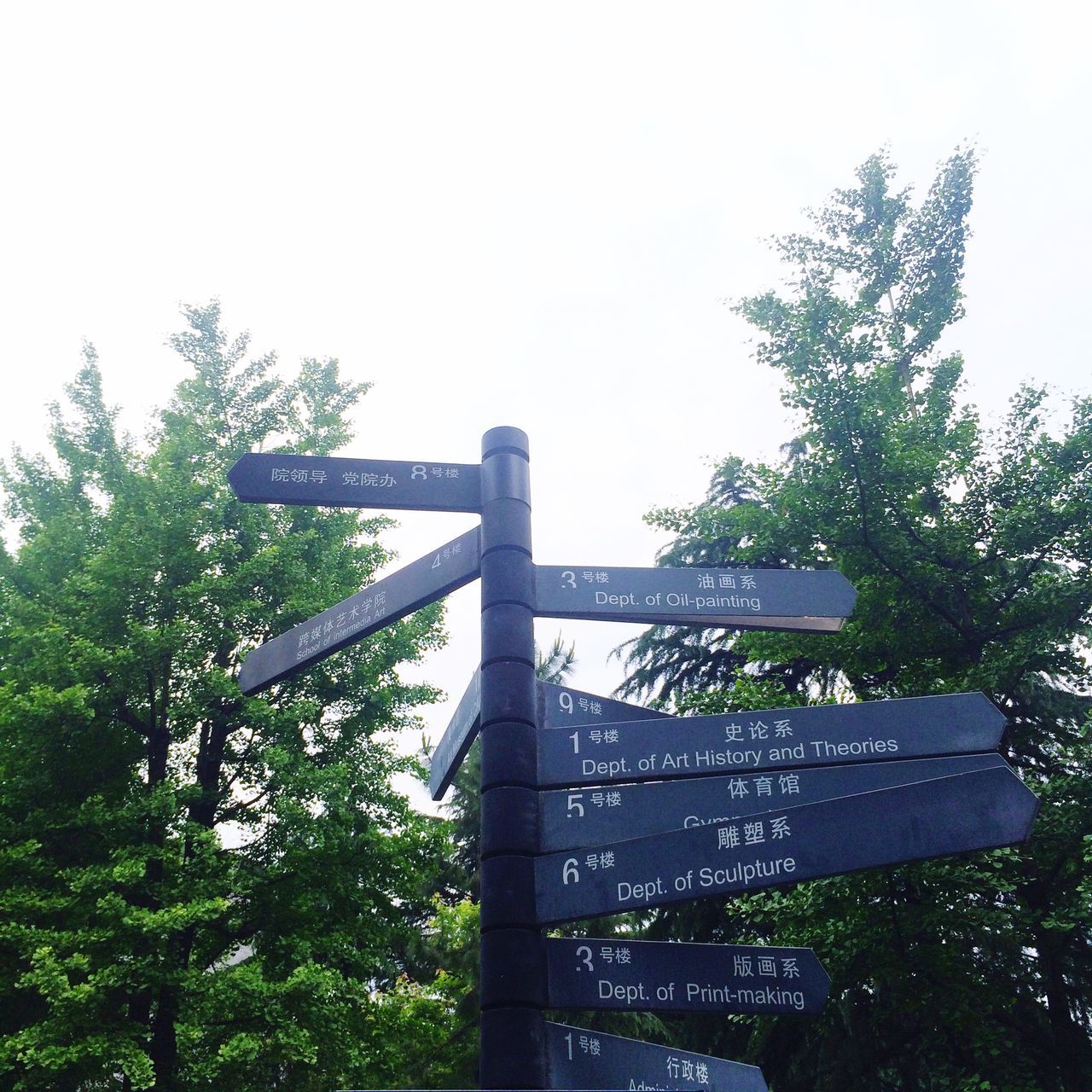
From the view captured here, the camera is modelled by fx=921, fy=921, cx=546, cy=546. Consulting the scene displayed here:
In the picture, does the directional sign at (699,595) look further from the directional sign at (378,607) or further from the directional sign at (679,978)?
the directional sign at (679,978)

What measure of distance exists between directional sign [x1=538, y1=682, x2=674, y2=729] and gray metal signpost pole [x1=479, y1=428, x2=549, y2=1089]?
16 cm

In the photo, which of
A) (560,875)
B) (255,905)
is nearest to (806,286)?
→ (255,905)

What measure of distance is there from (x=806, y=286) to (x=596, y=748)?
1322 cm

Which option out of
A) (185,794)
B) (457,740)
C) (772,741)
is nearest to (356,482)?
(457,740)

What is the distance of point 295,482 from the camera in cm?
448

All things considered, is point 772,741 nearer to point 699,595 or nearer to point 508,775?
point 699,595

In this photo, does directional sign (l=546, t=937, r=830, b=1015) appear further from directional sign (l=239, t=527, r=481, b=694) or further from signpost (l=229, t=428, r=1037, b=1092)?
directional sign (l=239, t=527, r=481, b=694)

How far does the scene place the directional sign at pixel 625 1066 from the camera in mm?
3248

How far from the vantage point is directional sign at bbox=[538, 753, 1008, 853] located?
3.65 metres

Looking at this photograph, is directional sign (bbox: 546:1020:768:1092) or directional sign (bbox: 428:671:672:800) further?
directional sign (bbox: 428:671:672:800)

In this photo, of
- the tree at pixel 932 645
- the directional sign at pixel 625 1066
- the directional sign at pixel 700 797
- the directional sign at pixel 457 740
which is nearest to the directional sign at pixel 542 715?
the directional sign at pixel 457 740

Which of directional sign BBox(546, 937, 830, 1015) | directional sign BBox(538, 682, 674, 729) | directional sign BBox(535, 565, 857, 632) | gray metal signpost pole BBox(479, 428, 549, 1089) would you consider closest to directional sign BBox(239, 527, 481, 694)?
gray metal signpost pole BBox(479, 428, 549, 1089)

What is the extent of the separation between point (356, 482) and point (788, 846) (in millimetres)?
2542

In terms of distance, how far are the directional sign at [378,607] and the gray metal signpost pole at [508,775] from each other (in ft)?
0.54
